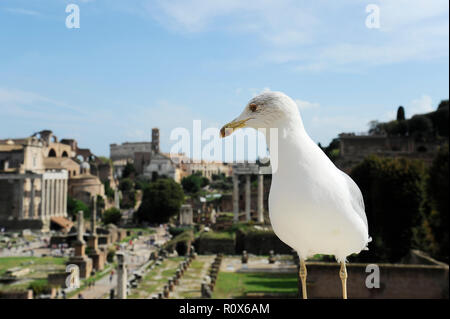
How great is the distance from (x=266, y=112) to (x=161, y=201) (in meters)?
45.0

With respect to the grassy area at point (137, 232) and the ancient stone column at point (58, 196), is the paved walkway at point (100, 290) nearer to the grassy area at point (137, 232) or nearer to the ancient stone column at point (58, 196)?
the grassy area at point (137, 232)

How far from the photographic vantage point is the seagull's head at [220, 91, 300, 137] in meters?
1.79

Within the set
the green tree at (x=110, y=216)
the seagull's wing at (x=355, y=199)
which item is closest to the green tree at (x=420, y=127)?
the green tree at (x=110, y=216)

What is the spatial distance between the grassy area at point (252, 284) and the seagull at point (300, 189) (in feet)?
55.0

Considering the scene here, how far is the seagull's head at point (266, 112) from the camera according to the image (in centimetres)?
→ 179

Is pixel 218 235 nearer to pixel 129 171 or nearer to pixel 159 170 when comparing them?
pixel 159 170

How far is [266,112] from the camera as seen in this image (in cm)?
180

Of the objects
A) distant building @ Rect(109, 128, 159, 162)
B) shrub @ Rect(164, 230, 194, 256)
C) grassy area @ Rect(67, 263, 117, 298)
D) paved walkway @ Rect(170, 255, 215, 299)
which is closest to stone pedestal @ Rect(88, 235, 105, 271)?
grassy area @ Rect(67, 263, 117, 298)

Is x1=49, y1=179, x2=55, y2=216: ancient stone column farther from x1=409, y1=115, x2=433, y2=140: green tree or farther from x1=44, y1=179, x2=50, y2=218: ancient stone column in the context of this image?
x1=409, y1=115, x2=433, y2=140: green tree

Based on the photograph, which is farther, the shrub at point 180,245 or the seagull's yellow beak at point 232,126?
the shrub at point 180,245

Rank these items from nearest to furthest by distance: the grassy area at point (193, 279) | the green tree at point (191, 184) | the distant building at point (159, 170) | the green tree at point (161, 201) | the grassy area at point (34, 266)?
1. the grassy area at point (193, 279)
2. the grassy area at point (34, 266)
3. the green tree at point (161, 201)
4. the distant building at point (159, 170)
5. the green tree at point (191, 184)

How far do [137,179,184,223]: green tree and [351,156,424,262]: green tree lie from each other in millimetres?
29738

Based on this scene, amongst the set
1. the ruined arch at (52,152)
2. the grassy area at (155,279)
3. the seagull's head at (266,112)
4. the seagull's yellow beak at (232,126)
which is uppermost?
the ruined arch at (52,152)

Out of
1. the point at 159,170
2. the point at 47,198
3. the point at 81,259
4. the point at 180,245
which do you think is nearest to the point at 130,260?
the point at 180,245
